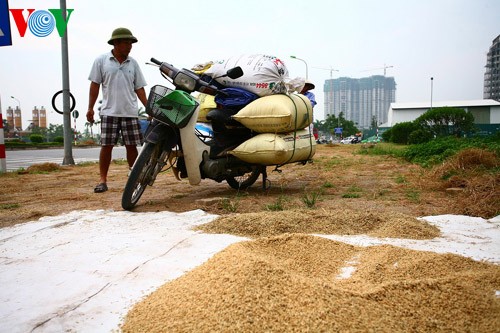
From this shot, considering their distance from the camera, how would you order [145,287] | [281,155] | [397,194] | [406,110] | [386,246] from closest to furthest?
[145,287] < [386,246] < [281,155] < [397,194] < [406,110]

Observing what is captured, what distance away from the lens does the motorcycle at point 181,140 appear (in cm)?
360

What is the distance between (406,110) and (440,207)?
59.7 meters

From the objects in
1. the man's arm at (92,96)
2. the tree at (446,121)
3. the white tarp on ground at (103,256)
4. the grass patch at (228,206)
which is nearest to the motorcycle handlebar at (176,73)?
the man's arm at (92,96)

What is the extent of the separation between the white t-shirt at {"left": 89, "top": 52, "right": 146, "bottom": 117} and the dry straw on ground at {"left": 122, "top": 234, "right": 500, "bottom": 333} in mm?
3005

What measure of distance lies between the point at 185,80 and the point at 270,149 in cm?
101

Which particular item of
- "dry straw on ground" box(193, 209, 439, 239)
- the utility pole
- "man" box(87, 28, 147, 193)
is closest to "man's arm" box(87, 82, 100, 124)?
"man" box(87, 28, 147, 193)

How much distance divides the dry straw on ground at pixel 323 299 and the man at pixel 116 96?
2956 mm

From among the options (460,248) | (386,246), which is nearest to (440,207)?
(460,248)

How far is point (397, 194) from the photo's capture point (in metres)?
4.39

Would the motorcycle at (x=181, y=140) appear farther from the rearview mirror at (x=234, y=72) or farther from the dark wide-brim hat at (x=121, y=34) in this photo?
the dark wide-brim hat at (x=121, y=34)

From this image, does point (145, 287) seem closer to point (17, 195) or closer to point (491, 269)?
point (491, 269)

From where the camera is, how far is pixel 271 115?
4.12 m

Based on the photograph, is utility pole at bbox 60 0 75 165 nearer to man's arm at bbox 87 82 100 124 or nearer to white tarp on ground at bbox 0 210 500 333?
man's arm at bbox 87 82 100 124

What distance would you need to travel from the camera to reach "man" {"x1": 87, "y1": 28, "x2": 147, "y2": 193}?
4.51m
